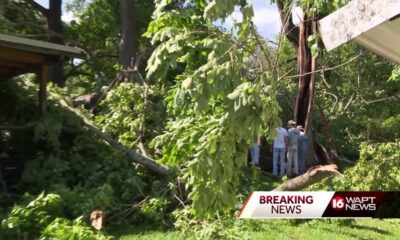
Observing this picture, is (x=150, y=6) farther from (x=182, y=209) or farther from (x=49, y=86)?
(x=182, y=209)

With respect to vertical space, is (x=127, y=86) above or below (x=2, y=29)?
below

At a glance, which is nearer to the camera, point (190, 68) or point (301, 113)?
point (190, 68)

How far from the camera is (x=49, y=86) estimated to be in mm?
10758

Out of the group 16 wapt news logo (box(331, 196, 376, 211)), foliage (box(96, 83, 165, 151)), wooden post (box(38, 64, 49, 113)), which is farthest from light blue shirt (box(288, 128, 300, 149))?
16 wapt news logo (box(331, 196, 376, 211))

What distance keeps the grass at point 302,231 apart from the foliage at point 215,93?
10.5ft

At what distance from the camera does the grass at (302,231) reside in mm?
7125

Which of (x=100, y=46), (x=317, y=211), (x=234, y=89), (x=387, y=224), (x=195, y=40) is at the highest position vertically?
(x=100, y=46)

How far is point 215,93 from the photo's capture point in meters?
3.30

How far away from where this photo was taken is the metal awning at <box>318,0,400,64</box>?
104 inches

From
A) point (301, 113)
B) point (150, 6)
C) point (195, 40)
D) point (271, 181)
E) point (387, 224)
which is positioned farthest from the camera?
point (150, 6)

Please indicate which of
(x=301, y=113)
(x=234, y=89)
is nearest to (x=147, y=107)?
(x=301, y=113)

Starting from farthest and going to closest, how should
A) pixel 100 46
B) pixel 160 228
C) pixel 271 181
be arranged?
pixel 100 46 → pixel 271 181 → pixel 160 228

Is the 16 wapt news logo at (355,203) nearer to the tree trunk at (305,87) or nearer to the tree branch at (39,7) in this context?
the tree trunk at (305,87)

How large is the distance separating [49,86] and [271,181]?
529 cm
